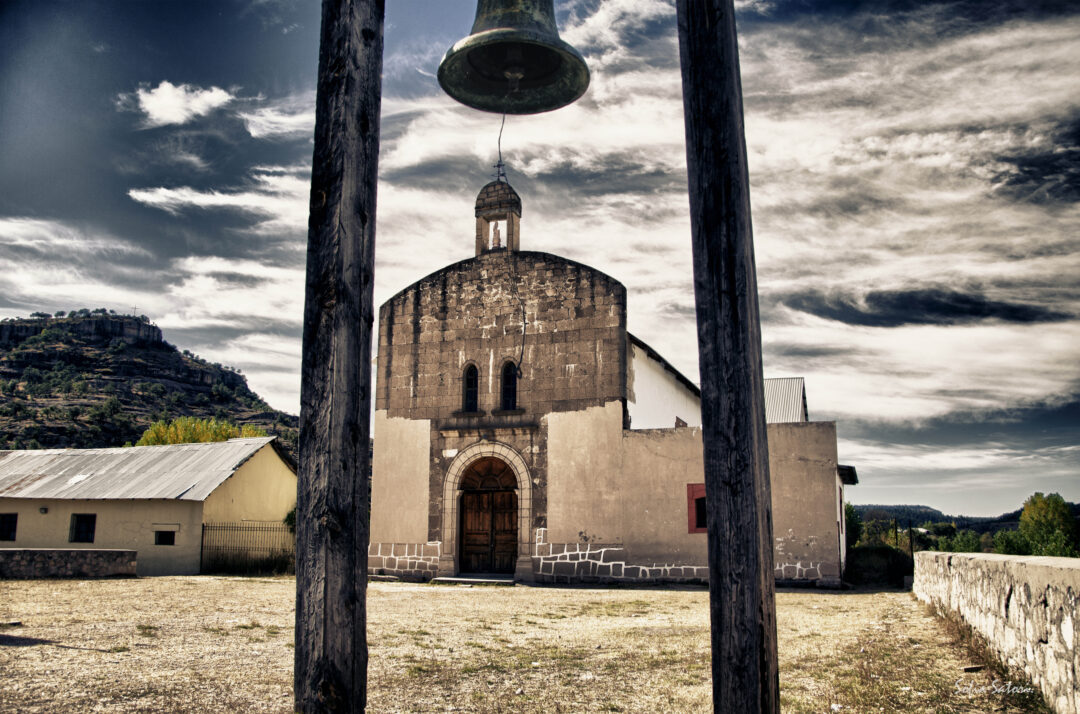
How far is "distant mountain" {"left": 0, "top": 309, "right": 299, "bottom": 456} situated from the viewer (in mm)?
48888

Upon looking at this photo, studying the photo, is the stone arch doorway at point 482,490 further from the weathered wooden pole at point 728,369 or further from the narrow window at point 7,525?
the weathered wooden pole at point 728,369

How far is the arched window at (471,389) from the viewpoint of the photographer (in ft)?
63.7

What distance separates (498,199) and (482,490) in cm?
737

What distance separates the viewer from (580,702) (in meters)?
5.04

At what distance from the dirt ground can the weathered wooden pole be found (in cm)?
243

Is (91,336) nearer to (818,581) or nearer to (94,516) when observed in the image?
(94,516)

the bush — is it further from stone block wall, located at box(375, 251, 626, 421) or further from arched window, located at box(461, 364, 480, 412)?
arched window, located at box(461, 364, 480, 412)

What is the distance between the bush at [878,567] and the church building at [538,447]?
86 centimetres

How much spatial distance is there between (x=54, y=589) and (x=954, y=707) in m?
13.5

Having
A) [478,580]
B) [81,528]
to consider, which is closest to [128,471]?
[81,528]

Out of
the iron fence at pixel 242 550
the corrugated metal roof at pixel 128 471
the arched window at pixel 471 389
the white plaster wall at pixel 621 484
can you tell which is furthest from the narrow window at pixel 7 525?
the white plaster wall at pixel 621 484

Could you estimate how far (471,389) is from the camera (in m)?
19.6

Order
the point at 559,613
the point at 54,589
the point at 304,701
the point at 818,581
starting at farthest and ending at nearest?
1. the point at 818,581
2. the point at 54,589
3. the point at 559,613
4. the point at 304,701

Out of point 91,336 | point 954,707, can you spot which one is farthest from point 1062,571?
point 91,336
